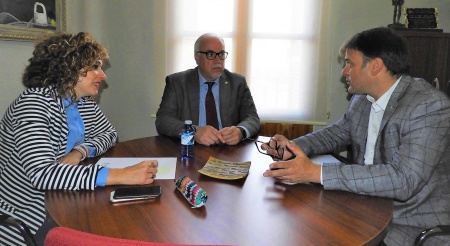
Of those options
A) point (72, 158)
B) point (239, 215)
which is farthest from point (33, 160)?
point (239, 215)

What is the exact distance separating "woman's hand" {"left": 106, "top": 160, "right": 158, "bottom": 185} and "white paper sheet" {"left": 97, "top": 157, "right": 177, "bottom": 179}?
0.36 feet

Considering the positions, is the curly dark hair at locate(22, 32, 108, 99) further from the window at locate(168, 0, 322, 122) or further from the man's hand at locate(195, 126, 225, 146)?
the window at locate(168, 0, 322, 122)

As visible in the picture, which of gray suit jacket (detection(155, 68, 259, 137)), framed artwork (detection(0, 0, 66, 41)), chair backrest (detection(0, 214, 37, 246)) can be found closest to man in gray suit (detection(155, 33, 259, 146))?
gray suit jacket (detection(155, 68, 259, 137))

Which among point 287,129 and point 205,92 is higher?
point 205,92

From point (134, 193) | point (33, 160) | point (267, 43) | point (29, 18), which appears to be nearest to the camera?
point (134, 193)

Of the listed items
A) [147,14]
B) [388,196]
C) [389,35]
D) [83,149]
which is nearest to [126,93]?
[147,14]

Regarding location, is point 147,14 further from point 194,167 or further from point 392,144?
point 392,144

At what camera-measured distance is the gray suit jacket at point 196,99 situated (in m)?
2.78

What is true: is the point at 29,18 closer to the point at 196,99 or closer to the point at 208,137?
the point at 196,99

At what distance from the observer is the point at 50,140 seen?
150 cm

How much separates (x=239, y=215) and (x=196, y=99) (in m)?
1.70

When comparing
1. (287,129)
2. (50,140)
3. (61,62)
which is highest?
(61,62)

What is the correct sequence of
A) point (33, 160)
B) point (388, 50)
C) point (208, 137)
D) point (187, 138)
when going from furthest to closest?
point (208, 137) < point (187, 138) < point (388, 50) < point (33, 160)

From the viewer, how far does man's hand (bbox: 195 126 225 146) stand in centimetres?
214
